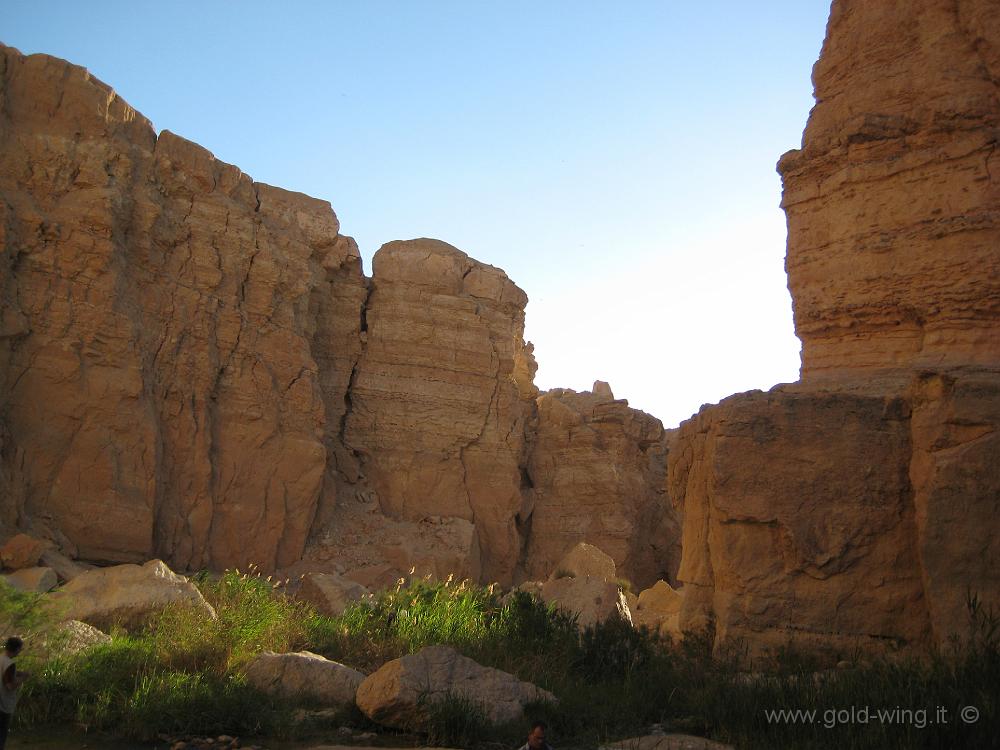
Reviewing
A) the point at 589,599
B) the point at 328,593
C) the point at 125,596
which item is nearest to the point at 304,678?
the point at 125,596

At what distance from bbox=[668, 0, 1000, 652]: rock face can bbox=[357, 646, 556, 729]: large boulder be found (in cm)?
224

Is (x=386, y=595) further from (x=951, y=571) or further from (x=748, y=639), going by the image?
(x=951, y=571)

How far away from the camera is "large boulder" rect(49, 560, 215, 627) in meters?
9.92

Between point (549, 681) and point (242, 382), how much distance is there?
13261 mm

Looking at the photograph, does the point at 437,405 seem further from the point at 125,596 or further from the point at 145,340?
the point at 125,596

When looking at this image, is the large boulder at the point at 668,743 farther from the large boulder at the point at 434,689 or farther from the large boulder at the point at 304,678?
the large boulder at the point at 304,678

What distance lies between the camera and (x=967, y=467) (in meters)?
6.58

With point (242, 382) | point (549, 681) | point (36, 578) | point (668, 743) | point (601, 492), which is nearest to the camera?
point (668, 743)

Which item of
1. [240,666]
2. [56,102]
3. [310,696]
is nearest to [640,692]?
[310,696]

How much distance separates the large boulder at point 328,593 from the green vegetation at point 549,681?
2.84 m

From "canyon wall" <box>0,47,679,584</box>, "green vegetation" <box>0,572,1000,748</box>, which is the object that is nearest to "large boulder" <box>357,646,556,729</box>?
"green vegetation" <box>0,572,1000,748</box>

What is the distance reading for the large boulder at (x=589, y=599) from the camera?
1177 cm

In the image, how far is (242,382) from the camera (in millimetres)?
19016

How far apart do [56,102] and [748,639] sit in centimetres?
1670
